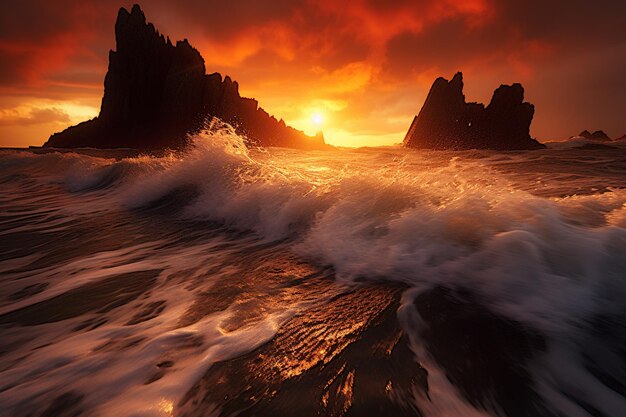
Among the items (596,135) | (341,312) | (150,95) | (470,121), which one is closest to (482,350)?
(341,312)

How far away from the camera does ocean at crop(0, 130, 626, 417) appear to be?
1.76 meters

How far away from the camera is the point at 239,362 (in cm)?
201

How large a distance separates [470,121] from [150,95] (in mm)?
76085

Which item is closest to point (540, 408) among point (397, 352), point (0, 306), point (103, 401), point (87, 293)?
point (397, 352)

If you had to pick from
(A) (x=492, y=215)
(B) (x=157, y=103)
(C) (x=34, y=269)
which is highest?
(B) (x=157, y=103)

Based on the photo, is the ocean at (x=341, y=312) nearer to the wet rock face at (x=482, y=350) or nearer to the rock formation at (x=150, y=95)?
the wet rock face at (x=482, y=350)

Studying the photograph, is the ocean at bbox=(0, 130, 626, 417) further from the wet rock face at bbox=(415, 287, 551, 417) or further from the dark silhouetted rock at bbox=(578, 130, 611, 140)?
the dark silhouetted rock at bbox=(578, 130, 611, 140)

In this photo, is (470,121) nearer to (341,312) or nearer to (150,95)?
(150,95)

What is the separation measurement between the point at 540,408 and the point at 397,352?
80 centimetres

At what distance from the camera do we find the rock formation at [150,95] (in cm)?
5731

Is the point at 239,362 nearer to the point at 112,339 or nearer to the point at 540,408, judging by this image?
the point at 112,339

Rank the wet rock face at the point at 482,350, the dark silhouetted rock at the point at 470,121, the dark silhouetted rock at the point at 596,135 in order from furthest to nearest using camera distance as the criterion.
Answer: the dark silhouetted rock at the point at 596,135 → the dark silhouetted rock at the point at 470,121 → the wet rock face at the point at 482,350

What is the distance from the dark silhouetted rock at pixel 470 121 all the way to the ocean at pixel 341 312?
2810 inches

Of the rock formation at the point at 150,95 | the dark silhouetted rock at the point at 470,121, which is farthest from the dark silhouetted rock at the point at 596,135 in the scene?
the rock formation at the point at 150,95
